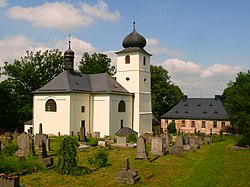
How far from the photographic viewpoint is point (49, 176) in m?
12.7

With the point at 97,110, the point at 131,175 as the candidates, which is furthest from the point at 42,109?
the point at 131,175

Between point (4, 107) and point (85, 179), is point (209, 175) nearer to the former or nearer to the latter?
point (85, 179)

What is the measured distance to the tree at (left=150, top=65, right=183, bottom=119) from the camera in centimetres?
5417

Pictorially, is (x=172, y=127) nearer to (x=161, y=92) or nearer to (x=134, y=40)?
(x=161, y=92)

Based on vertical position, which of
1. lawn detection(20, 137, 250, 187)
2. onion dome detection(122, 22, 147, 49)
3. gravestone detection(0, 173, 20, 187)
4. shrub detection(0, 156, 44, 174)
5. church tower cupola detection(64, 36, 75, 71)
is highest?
onion dome detection(122, 22, 147, 49)

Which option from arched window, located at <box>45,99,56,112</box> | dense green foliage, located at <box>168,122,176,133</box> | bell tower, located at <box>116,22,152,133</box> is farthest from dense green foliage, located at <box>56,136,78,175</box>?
dense green foliage, located at <box>168,122,176,133</box>

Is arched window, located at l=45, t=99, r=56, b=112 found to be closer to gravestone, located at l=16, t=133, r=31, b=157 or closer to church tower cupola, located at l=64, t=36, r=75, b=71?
church tower cupola, located at l=64, t=36, r=75, b=71

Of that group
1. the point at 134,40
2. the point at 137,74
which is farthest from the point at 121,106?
the point at 134,40

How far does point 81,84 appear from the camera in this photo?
34.4 metres

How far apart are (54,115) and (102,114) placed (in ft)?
16.8

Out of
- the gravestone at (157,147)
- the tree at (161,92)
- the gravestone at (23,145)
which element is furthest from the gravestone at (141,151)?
the tree at (161,92)

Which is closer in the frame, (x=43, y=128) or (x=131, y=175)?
(x=131, y=175)

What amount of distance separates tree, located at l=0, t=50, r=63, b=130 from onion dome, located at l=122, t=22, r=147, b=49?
53.5ft

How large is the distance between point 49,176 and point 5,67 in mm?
37529
